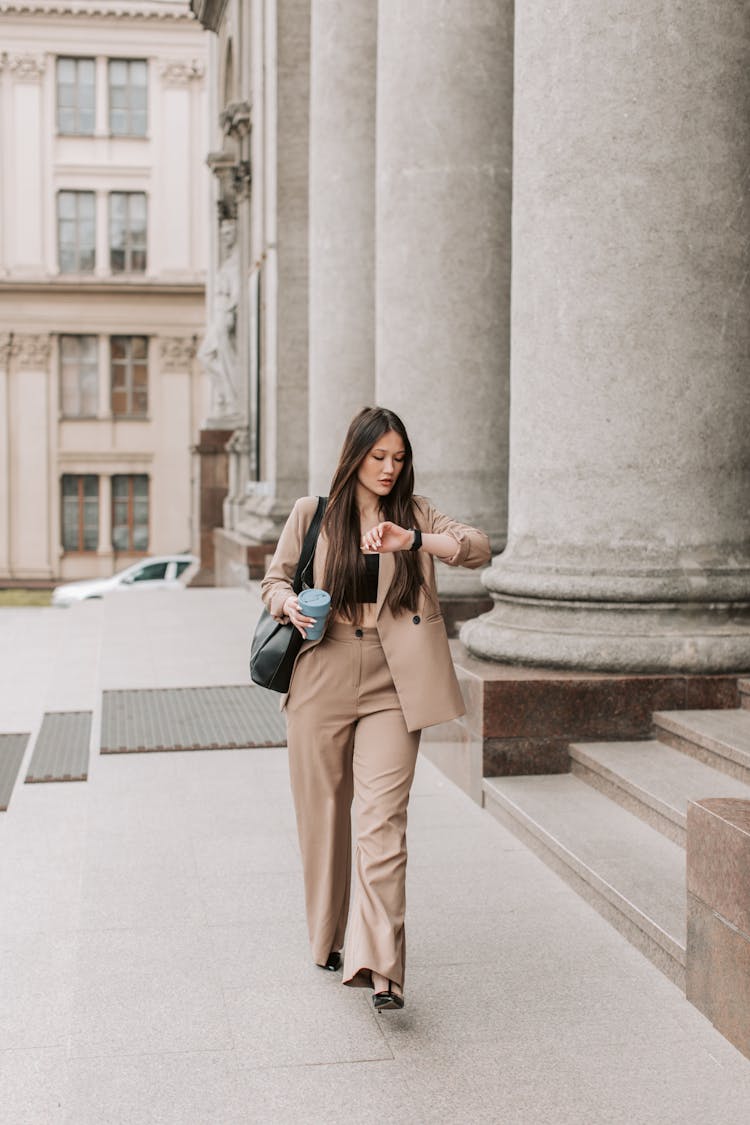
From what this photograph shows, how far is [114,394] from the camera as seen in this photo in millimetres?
46719

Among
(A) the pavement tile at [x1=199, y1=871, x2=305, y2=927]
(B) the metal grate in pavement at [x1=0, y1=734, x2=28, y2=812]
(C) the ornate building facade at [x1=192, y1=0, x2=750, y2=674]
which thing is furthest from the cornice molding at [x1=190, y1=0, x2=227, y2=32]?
(A) the pavement tile at [x1=199, y1=871, x2=305, y2=927]

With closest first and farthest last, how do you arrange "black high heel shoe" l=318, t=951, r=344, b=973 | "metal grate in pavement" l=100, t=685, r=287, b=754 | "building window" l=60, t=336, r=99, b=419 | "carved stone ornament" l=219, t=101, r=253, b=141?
"black high heel shoe" l=318, t=951, r=344, b=973 → "metal grate in pavement" l=100, t=685, r=287, b=754 → "carved stone ornament" l=219, t=101, r=253, b=141 → "building window" l=60, t=336, r=99, b=419

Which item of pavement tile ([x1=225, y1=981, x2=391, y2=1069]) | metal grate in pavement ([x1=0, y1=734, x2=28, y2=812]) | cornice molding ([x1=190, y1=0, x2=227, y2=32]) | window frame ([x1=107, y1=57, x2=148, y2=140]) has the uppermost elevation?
window frame ([x1=107, y1=57, x2=148, y2=140])

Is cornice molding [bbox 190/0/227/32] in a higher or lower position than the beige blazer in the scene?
higher

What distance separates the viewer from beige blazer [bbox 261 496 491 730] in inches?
181

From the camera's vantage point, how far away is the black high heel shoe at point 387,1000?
438cm

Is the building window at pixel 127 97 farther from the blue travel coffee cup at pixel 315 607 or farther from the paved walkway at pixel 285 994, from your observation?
the blue travel coffee cup at pixel 315 607

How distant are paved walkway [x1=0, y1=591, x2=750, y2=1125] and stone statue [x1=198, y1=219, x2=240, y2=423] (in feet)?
58.9

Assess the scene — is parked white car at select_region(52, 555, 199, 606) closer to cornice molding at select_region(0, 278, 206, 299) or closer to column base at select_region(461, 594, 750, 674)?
cornice molding at select_region(0, 278, 206, 299)

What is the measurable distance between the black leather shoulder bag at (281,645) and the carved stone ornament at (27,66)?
44.2 m

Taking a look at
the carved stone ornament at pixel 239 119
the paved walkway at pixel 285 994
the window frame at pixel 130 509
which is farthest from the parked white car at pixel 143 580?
the paved walkway at pixel 285 994

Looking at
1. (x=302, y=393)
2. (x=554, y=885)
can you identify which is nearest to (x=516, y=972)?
(x=554, y=885)

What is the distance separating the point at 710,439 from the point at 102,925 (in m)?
3.58

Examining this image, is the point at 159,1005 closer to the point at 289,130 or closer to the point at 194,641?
the point at 194,641
